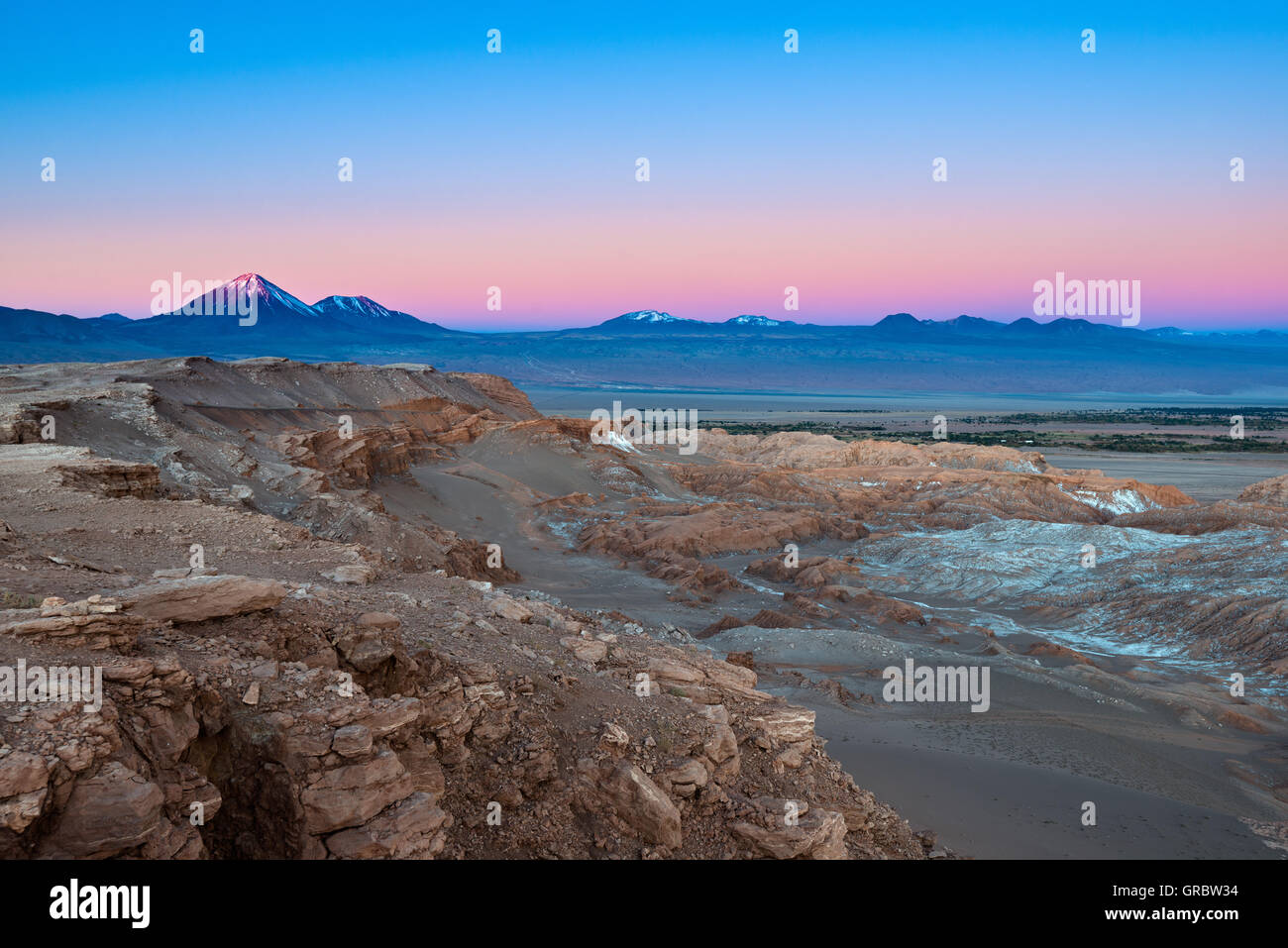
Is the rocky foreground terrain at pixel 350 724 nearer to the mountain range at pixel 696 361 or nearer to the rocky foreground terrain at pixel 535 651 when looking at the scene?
the rocky foreground terrain at pixel 535 651

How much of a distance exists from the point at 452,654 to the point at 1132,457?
60.8 metres

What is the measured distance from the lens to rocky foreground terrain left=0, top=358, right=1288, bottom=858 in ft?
15.5

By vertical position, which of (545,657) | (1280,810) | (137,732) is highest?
(137,732)

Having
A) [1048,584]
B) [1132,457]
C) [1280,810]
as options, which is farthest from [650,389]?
[1280,810]

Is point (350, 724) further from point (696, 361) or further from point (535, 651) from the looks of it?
point (696, 361)

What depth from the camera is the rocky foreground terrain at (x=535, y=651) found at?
473 centimetres

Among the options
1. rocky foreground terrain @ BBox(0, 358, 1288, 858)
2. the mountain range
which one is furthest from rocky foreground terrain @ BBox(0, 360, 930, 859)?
the mountain range

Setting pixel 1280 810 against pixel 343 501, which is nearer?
pixel 1280 810

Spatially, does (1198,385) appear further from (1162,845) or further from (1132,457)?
(1162,845)

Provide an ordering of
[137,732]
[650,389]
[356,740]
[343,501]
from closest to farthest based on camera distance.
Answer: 1. [137,732]
2. [356,740]
3. [343,501]
4. [650,389]

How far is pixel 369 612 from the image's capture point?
6.66 m

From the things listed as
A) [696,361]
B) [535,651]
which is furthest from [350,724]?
[696,361]

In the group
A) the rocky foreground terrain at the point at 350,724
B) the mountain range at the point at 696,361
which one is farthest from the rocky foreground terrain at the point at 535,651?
the mountain range at the point at 696,361

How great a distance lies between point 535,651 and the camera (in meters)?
7.48
